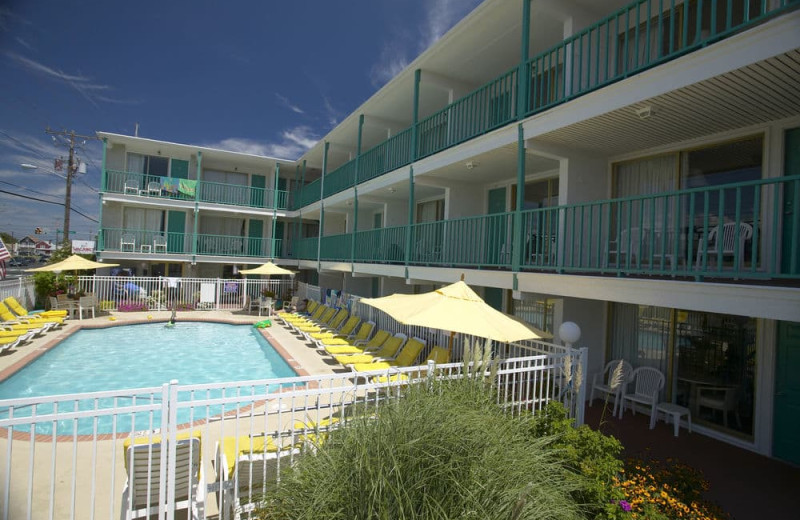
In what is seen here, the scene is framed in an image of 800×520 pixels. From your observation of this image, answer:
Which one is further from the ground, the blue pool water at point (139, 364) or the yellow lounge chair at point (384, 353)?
the yellow lounge chair at point (384, 353)

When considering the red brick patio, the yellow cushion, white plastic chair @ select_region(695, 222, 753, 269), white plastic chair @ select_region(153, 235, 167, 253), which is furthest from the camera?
white plastic chair @ select_region(153, 235, 167, 253)

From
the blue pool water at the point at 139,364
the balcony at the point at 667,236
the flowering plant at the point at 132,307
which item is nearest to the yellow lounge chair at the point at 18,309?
the blue pool water at the point at 139,364

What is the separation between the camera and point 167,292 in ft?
65.8

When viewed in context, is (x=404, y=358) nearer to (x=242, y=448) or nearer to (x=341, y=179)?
(x=242, y=448)

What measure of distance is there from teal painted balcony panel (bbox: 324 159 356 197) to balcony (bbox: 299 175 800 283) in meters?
6.53

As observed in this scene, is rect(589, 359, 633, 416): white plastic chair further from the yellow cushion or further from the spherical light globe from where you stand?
the yellow cushion

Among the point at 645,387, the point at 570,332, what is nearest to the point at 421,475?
the point at 570,332

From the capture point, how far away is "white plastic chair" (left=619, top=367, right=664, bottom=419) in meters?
7.26

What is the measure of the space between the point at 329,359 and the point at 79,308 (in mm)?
12532

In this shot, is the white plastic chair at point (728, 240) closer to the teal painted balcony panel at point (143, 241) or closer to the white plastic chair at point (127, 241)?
the teal painted balcony panel at point (143, 241)

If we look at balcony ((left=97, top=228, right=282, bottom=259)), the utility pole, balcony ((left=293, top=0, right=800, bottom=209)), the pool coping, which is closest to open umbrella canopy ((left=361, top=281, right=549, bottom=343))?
the pool coping

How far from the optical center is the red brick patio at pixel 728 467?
480cm

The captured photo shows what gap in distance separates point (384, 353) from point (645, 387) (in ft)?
20.8

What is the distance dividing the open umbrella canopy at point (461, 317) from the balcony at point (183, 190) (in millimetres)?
19978
